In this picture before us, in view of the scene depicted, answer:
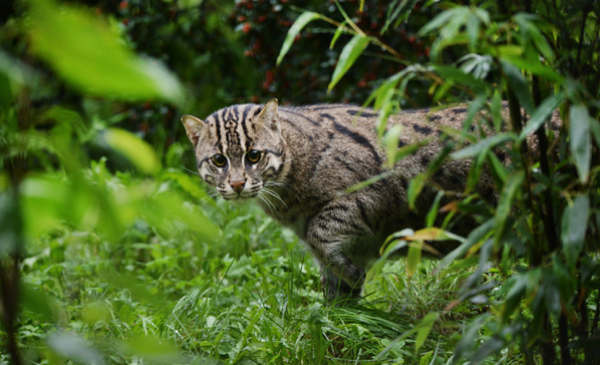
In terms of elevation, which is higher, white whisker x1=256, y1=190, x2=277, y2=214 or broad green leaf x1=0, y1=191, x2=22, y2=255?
broad green leaf x1=0, y1=191, x2=22, y2=255

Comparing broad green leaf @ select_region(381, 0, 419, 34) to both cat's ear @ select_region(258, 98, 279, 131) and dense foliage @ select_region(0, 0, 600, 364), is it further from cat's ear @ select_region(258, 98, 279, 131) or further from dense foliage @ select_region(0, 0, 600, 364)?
cat's ear @ select_region(258, 98, 279, 131)

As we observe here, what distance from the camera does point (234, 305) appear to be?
333 cm

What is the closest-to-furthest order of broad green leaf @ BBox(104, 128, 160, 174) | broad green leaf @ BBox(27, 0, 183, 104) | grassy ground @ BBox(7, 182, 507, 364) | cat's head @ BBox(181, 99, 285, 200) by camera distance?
broad green leaf @ BBox(27, 0, 183, 104), broad green leaf @ BBox(104, 128, 160, 174), grassy ground @ BBox(7, 182, 507, 364), cat's head @ BBox(181, 99, 285, 200)

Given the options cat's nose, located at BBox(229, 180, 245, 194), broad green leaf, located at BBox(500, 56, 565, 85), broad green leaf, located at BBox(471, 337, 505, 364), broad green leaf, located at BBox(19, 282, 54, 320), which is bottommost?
cat's nose, located at BBox(229, 180, 245, 194)

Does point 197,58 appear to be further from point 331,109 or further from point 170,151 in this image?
point 331,109

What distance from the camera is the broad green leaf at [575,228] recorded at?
4.44ft

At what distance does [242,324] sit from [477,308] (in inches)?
51.4

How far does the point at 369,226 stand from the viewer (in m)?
3.35

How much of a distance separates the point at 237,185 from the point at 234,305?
28.8 inches

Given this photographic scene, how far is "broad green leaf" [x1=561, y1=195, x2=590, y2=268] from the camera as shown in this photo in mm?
1354

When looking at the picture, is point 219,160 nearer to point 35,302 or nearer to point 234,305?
point 234,305

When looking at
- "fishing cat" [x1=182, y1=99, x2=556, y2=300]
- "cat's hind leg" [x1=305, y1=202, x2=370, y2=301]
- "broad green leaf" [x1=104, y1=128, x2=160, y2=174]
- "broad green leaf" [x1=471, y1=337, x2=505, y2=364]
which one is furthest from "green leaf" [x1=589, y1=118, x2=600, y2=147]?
"cat's hind leg" [x1=305, y1=202, x2=370, y2=301]

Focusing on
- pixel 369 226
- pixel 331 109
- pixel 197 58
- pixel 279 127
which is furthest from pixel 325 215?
pixel 197 58

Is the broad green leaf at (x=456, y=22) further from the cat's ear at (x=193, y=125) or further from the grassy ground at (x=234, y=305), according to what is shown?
the cat's ear at (x=193, y=125)
